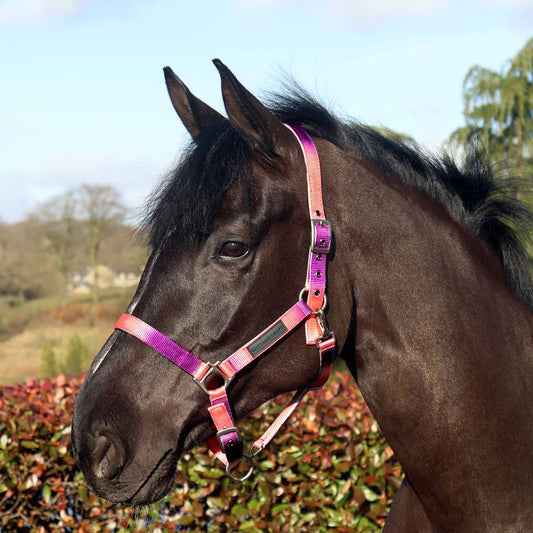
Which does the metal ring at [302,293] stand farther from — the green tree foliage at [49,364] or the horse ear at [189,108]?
the green tree foliage at [49,364]

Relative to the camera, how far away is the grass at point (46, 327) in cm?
1366

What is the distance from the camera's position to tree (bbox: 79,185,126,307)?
45.3 ft

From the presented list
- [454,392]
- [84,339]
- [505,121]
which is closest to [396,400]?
[454,392]

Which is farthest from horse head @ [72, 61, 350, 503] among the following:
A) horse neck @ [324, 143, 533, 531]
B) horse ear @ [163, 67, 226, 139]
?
horse ear @ [163, 67, 226, 139]

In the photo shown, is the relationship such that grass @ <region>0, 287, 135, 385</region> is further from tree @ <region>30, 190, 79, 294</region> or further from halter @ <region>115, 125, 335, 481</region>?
halter @ <region>115, 125, 335, 481</region>

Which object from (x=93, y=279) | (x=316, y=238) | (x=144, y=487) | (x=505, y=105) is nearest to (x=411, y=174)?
(x=316, y=238)

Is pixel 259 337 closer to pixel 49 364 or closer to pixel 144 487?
pixel 144 487

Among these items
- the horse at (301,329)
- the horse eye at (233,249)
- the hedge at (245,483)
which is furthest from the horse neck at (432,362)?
the hedge at (245,483)

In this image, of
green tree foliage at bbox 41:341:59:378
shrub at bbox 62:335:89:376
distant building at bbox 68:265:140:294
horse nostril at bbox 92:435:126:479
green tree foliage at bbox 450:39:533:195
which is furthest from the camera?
Result: distant building at bbox 68:265:140:294

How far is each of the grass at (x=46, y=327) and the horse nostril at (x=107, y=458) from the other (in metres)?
11.8

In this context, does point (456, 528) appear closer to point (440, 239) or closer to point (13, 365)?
point (440, 239)

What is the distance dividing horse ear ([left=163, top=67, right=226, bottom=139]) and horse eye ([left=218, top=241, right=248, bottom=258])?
546 millimetres

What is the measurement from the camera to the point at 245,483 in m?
4.22

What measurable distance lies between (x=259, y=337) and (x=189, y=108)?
867 millimetres
